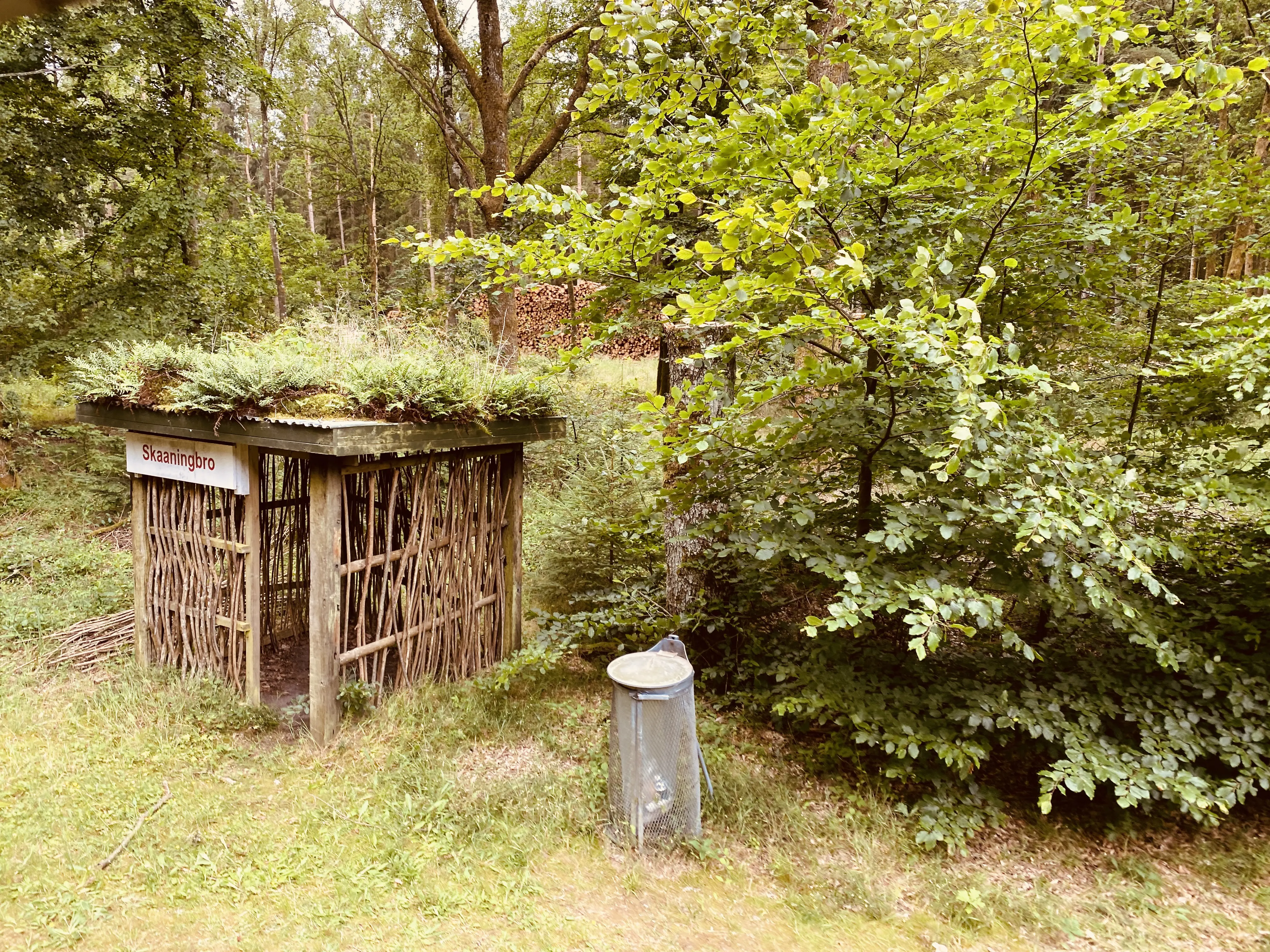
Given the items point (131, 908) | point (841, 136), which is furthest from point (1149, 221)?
point (131, 908)

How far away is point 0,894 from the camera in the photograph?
2.92 metres

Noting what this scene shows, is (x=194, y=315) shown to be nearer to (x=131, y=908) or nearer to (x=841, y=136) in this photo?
(x=131, y=908)

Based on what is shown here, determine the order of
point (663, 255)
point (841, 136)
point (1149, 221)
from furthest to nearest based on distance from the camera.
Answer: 1. point (663, 255)
2. point (1149, 221)
3. point (841, 136)

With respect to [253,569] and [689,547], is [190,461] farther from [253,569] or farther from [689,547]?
[689,547]

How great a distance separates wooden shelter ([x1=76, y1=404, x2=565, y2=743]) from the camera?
13.9ft

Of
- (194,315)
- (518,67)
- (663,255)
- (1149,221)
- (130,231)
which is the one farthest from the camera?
(518,67)

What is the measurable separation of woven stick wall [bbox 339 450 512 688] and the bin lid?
1.84 metres

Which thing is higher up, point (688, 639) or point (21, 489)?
point (21, 489)

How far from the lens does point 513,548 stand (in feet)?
18.2

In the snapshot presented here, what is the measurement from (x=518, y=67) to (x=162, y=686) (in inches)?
470

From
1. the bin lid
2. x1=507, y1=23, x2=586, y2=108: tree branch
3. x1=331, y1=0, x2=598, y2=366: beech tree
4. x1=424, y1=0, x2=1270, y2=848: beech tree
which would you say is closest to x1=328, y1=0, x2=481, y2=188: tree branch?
x1=331, y1=0, x2=598, y2=366: beech tree

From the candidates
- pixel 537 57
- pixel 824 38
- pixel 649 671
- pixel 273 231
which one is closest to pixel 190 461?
pixel 649 671

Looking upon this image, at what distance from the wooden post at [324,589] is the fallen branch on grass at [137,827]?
30.5 inches

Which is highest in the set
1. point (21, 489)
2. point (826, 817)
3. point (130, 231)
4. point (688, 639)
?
point (130, 231)
